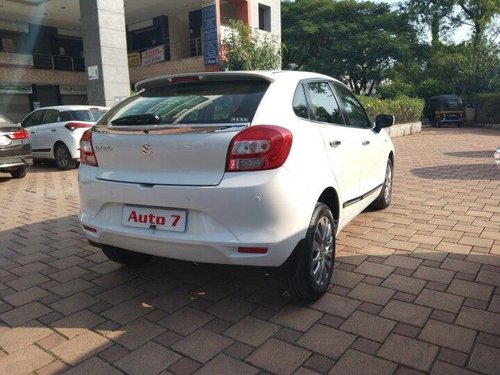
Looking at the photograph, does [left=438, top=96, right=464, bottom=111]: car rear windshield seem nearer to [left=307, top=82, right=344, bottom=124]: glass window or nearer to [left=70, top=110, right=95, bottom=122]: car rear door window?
[left=70, top=110, right=95, bottom=122]: car rear door window

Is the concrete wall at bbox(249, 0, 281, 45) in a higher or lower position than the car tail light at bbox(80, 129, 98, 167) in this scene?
higher

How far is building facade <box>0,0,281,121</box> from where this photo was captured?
22.0 metres

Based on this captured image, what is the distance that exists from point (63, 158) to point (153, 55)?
16.8 meters

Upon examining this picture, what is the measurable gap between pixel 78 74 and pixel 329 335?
2824cm

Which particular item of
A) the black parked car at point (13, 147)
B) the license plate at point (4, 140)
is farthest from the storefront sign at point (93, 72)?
the license plate at point (4, 140)

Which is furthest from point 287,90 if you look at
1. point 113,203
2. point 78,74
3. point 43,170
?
point 78,74

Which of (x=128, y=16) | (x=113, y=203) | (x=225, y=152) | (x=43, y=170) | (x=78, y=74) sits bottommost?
(x=43, y=170)

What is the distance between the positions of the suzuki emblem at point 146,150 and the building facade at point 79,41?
1898 cm

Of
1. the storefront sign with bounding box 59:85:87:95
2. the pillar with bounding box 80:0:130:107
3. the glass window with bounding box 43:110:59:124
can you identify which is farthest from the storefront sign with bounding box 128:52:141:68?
the glass window with bounding box 43:110:59:124

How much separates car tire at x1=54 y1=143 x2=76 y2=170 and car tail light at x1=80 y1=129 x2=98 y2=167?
700cm

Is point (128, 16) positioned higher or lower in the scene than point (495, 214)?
higher

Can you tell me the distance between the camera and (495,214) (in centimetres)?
515

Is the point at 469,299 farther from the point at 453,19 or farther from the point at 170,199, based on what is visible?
the point at 453,19

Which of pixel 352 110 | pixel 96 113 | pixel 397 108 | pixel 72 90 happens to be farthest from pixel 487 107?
pixel 72 90
